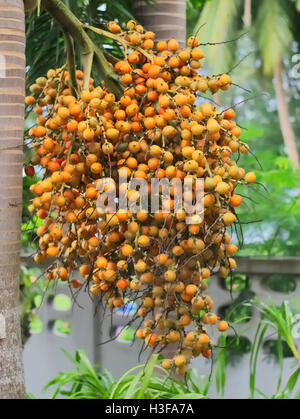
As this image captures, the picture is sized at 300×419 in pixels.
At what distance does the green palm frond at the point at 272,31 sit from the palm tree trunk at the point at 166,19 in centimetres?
680

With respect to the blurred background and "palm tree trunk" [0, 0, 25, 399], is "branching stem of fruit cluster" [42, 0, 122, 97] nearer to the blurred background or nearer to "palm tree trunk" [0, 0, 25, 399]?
"palm tree trunk" [0, 0, 25, 399]

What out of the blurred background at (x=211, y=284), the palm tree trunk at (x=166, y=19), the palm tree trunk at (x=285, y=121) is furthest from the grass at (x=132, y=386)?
the palm tree trunk at (x=285, y=121)

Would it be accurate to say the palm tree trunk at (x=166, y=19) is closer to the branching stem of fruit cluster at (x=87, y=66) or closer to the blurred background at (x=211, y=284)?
the blurred background at (x=211, y=284)

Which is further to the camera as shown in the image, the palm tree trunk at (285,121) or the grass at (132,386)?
the palm tree trunk at (285,121)

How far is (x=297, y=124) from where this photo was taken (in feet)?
29.0

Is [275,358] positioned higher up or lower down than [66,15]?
lower down

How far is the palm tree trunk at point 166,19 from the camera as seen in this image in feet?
5.43

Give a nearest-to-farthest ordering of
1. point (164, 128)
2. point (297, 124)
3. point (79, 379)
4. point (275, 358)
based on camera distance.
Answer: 1. point (164, 128)
2. point (79, 379)
3. point (275, 358)
4. point (297, 124)

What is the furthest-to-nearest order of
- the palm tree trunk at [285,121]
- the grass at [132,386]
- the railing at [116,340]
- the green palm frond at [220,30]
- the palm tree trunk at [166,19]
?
the green palm frond at [220,30], the palm tree trunk at [285,121], the railing at [116,340], the palm tree trunk at [166,19], the grass at [132,386]

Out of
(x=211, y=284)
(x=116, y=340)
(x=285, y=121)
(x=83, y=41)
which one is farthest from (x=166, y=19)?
(x=285, y=121)

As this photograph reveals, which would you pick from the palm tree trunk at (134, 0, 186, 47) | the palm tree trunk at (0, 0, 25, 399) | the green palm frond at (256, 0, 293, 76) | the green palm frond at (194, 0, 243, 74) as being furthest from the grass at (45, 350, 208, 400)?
the green palm frond at (256, 0, 293, 76)
